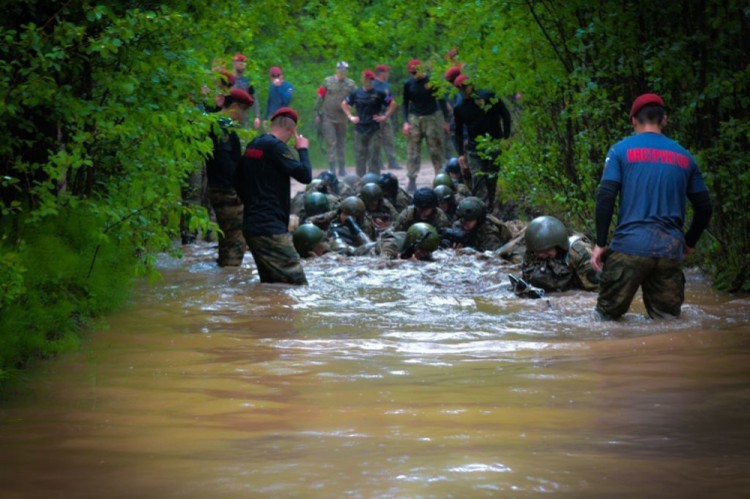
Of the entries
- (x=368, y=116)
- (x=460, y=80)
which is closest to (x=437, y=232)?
(x=460, y=80)

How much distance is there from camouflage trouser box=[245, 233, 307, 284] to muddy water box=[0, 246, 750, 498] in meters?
1.09

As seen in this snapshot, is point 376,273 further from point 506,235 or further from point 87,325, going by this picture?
point 87,325

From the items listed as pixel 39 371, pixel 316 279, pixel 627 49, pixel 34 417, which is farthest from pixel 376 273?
pixel 34 417

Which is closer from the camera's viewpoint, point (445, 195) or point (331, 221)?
point (445, 195)

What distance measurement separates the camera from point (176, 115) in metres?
9.09

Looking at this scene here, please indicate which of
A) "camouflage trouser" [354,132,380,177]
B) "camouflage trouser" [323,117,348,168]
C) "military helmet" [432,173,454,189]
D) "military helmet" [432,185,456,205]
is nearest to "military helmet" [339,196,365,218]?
"military helmet" [432,185,456,205]

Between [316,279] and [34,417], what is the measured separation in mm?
6784

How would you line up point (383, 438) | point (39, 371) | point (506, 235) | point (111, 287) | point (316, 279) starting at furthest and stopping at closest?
point (506, 235)
point (316, 279)
point (111, 287)
point (39, 371)
point (383, 438)

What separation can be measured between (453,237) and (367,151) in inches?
387

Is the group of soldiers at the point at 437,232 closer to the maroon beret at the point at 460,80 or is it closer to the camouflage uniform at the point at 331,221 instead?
the camouflage uniform at the point at 331,221

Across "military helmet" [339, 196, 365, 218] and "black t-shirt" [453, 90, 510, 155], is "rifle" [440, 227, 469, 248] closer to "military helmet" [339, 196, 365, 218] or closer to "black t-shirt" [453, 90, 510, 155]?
"military helmet" [339, 196, 365, 218]

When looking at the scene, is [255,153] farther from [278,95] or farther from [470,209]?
[278,95]

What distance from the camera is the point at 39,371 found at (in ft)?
24.0

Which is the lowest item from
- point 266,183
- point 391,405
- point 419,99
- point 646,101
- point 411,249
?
point 391,405
